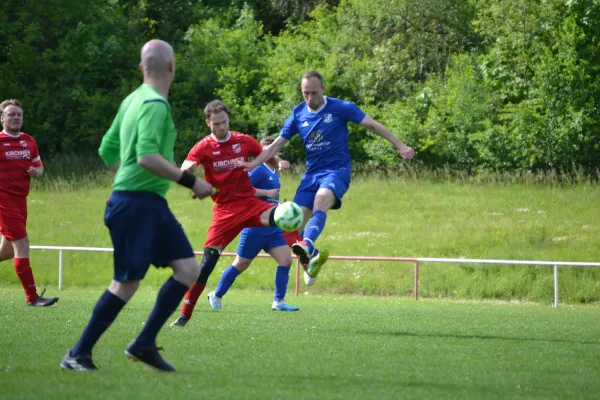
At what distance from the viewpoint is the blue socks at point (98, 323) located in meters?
6.00

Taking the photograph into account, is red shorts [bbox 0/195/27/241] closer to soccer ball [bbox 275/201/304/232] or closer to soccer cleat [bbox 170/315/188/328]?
soccer cleat [bbox 170/315/188/328]

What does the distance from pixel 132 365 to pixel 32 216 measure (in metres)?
23.8

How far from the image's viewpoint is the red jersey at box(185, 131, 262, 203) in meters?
10.0

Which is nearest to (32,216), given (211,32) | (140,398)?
(211,32)

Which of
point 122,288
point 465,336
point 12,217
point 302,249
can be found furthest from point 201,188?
point 12,217

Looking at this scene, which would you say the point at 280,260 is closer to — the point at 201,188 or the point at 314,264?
the point at 314,264

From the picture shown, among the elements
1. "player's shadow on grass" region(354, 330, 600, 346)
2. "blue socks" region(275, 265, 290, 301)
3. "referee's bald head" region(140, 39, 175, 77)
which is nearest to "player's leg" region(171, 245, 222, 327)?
"player's shadow on grass" region(354, 330, 600, 346)

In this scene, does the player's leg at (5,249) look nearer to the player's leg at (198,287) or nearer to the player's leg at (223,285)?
the player's leg at (223,285)

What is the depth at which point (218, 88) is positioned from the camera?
130ft

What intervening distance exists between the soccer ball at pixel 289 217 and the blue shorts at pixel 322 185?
616 mm

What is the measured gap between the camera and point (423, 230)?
2662 centimetres

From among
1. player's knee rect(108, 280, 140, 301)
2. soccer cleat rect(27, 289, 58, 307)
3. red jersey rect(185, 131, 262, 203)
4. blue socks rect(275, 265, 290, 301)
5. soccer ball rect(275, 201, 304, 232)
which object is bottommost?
blue socks rect(275, 265, 290, 301)

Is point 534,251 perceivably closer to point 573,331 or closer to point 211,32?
point 573,331

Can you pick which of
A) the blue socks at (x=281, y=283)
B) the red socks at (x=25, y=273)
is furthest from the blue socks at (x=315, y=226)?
the red socks at (x=25, y=273)
